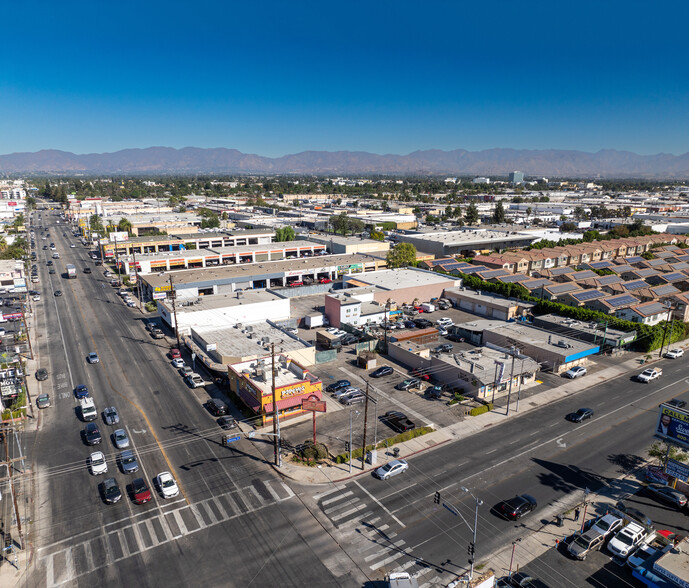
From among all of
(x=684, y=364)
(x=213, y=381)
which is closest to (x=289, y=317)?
(x=213, y=381)

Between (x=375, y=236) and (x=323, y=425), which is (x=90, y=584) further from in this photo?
(x=375, y=236)

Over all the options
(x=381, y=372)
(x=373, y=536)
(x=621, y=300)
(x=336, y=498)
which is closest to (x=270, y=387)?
(x=336, y=498)

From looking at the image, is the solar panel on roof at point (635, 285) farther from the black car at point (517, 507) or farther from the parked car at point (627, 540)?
the black car at point (517, 507)

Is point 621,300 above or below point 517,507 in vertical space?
above

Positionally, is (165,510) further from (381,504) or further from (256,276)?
(256,276)

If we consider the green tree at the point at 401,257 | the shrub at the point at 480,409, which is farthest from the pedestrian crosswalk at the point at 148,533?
the green tree at the point at 401,257
